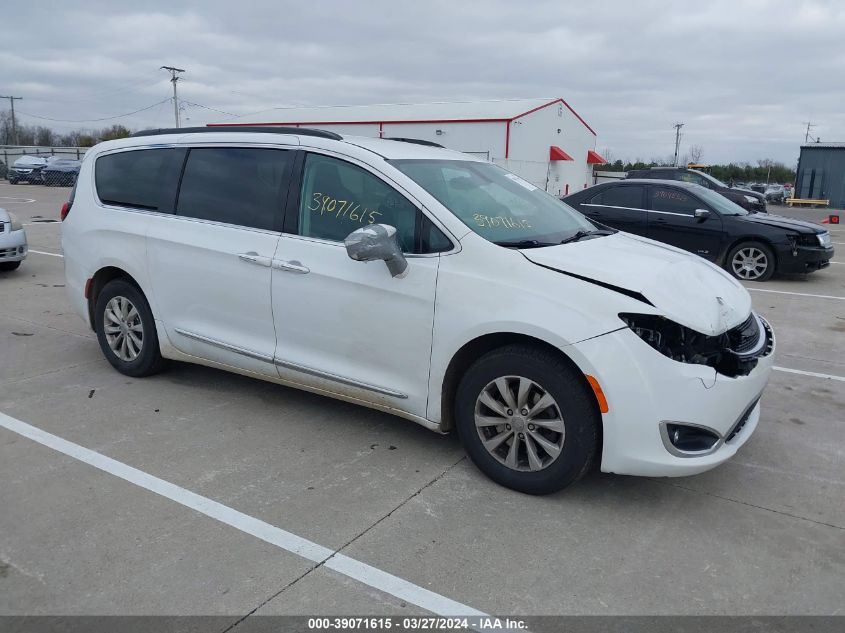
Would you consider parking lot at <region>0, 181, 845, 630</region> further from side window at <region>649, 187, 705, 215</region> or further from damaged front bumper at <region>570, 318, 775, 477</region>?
side window at <region>649, 187, 705, 215</region>

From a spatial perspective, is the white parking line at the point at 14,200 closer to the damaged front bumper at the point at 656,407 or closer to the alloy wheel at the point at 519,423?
the alloy wheel at the point at 519,423

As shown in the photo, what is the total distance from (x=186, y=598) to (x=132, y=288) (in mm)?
3013

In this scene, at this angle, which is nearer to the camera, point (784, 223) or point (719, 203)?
point (784, 223)

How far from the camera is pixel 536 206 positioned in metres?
4.64

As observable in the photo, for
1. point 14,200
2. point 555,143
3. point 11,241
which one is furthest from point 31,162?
point 11,241

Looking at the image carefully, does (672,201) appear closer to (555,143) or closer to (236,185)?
(236,185)

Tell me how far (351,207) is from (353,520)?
182 centimetres

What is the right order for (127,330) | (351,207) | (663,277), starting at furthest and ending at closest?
1. (127,330)
2. (351,207)
3. (663,277)

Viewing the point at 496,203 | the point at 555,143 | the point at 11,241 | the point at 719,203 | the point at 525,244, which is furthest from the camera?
the point at 555,143

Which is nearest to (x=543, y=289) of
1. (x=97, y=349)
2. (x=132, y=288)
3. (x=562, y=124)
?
(x=132, y=288)

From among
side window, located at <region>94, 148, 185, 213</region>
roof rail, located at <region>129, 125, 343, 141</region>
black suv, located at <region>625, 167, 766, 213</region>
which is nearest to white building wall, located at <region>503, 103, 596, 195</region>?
black suv, located at <region>625, 167, 766, 213</region>

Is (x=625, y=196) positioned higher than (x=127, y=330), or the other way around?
(x=625, y=196)

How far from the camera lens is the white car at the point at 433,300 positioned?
3.36 m

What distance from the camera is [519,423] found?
11.7 ft
